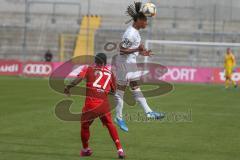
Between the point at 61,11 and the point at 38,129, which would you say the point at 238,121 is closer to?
the point at 38,129

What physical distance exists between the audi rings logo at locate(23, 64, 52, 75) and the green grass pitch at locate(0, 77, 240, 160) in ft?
70.6

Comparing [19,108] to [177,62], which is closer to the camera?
[19,108]

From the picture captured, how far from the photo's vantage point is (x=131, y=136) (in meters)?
14.3

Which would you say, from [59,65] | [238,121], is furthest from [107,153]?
[59,65]

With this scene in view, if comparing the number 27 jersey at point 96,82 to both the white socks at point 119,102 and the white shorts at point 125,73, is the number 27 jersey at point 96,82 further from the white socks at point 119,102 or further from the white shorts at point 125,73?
the white shorts at point 125,73

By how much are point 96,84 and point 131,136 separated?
344 centimetres

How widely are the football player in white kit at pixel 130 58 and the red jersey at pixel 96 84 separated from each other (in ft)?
10.2

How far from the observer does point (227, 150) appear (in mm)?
12414

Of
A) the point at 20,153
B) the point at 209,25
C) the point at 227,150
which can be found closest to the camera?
the point at 20,153

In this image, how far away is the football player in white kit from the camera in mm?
14672

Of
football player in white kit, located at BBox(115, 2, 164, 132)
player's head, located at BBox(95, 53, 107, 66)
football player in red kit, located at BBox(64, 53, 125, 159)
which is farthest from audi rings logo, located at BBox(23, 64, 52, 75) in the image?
player's head, located at BBox(95, 53, 107, 66)

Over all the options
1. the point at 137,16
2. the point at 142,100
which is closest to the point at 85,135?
the point at 142,100

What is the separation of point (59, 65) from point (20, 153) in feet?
108

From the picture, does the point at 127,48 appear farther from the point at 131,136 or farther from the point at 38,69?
the point at 38,69
